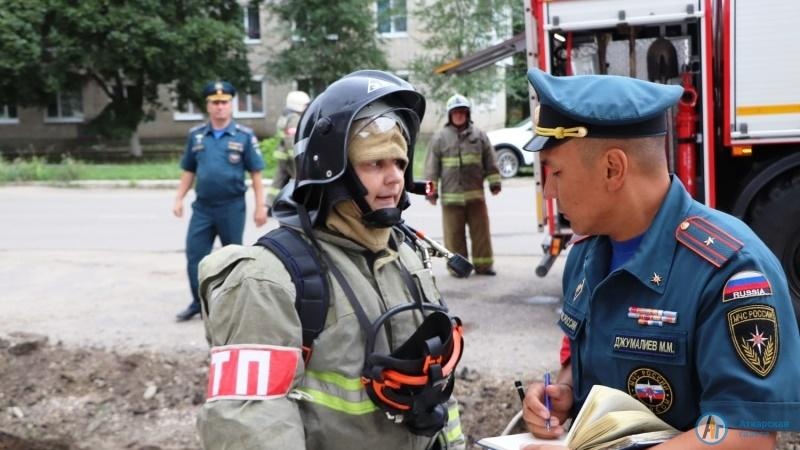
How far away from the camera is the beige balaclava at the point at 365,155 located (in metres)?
2.23

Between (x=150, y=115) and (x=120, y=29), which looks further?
(x=150, y=115)

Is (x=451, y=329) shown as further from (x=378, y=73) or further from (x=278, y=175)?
(x=278, y=175)

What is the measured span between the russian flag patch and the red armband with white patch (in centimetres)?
94

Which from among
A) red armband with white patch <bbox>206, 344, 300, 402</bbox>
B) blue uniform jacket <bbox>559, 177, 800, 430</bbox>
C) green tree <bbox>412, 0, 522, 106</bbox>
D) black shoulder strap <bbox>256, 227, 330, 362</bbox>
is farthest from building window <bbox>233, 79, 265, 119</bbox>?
blue uniform jacket <bbox>559, 177, 800, 430</bbox>

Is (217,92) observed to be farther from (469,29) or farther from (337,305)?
(469,29)

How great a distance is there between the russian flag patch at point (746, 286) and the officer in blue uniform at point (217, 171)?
5647 millimetres

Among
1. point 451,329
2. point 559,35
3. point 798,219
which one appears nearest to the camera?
point 451,329

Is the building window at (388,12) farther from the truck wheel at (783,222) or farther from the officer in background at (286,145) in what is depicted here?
the truck wheel at (783,222)

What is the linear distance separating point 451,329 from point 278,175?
6700 mm

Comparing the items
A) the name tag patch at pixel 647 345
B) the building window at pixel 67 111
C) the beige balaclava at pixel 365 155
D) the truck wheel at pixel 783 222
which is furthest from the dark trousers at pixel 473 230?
the building window at pixel 67 111

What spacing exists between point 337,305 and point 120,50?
94.5 feet

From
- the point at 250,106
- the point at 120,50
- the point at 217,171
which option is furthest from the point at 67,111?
the point at 217,171

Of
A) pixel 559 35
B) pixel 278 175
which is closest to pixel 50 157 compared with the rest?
pixel 278 175

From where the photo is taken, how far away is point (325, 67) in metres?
30.4
